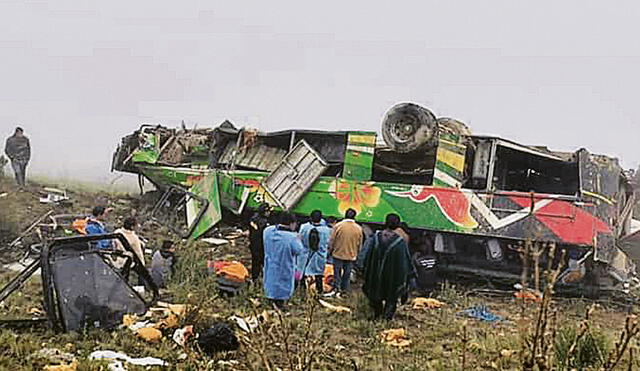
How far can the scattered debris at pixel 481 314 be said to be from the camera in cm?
804

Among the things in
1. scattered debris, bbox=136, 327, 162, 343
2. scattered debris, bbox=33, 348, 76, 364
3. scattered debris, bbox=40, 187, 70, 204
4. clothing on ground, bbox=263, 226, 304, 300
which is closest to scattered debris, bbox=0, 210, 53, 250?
scattered debris, bbox=40, 187, 70, 204

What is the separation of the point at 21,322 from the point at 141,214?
879cm

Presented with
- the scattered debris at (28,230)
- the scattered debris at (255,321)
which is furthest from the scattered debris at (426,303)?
the scattered debris at (28,230)

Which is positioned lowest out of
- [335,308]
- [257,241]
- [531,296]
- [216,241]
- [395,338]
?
[216,241]

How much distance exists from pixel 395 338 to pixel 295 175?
5458 mm

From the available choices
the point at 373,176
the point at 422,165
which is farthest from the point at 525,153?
the point at 373,176

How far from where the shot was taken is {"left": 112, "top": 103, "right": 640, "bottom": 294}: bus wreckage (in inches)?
372

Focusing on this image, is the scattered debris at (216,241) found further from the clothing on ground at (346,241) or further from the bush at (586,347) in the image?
the bush at (586,347)

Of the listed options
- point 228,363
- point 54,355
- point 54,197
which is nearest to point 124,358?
point 54,355

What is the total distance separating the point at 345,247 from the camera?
354 inches

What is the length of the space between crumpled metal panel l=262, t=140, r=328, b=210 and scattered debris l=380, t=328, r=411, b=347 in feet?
16.2

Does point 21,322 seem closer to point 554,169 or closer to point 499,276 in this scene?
point 499,276

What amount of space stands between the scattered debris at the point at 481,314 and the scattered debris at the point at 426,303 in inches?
16.5

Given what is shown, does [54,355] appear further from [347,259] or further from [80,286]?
[347,259]
